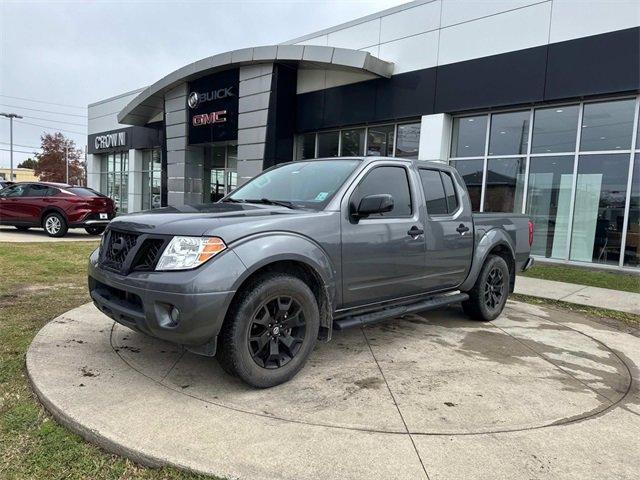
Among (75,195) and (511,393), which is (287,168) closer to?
(511,393)

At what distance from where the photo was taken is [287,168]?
486cm

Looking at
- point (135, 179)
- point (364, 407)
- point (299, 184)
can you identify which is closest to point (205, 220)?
point (299, 184)

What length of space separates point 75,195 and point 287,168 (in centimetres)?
1047

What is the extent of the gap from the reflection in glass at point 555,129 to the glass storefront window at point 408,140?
3267 millimetres

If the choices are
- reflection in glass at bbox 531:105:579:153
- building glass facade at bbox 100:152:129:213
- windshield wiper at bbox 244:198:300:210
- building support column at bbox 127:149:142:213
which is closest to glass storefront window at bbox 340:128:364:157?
reflection in glass at bbox 531:105:579:153

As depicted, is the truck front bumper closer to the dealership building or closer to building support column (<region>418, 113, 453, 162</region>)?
the dealership building

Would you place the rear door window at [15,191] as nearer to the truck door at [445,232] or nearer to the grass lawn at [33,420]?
the grass lawn at [33,420]

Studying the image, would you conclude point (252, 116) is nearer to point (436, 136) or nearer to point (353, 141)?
point (353, 141)

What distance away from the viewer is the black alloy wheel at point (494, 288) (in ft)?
18.7

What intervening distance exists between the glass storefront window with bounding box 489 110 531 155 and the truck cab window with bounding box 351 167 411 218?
329 inches

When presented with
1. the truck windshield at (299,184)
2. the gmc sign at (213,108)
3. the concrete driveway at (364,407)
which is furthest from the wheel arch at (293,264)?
the gmc sign at (213,108)

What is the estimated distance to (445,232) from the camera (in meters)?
4.85

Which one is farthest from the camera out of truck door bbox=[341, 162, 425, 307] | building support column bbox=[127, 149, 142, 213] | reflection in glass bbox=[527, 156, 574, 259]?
building support column bbox=[127, 149, 142, 213]

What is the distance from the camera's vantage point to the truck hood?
3207mm
